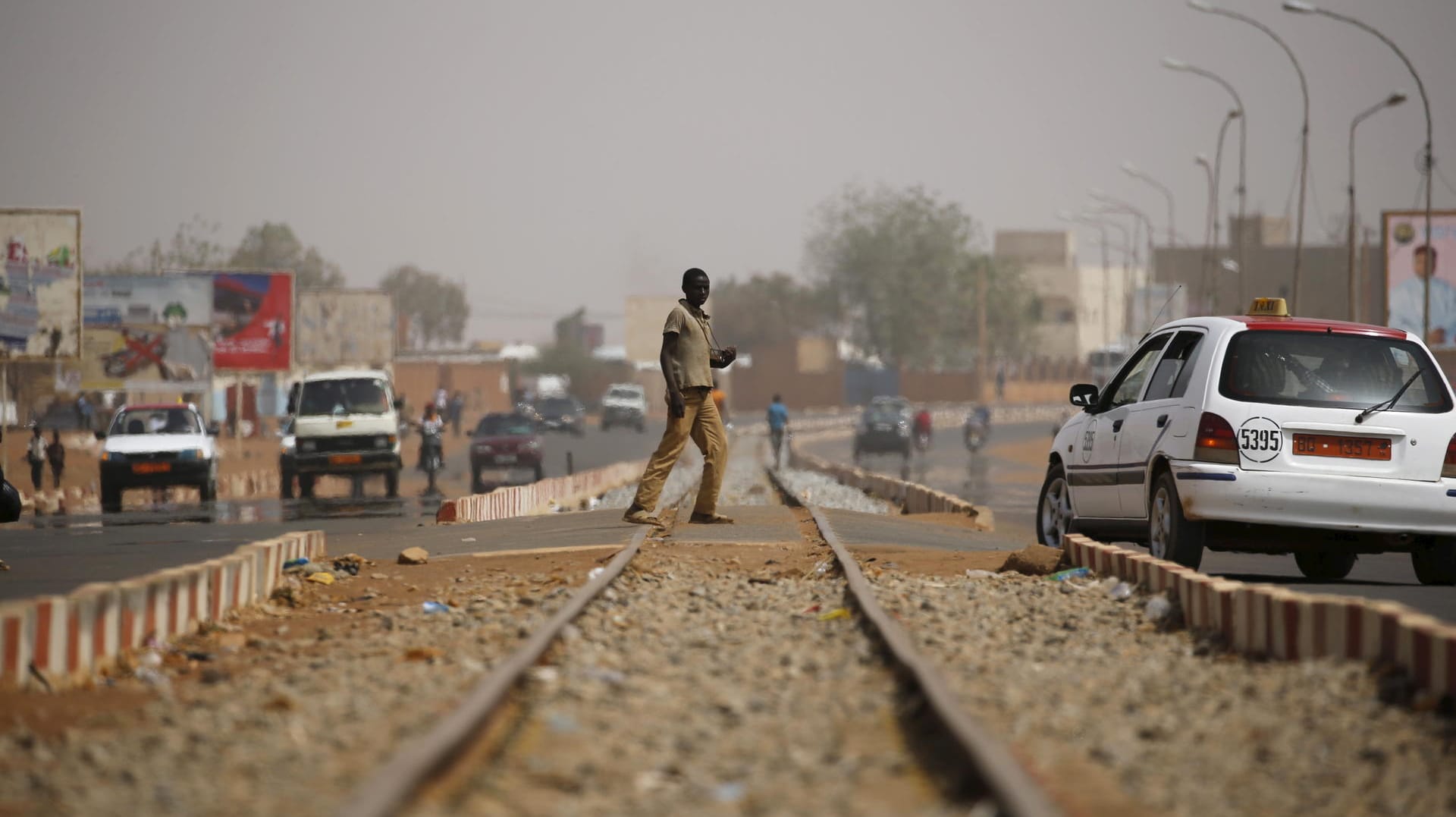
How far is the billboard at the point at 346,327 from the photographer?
7981cm

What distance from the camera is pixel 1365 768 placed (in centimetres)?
577

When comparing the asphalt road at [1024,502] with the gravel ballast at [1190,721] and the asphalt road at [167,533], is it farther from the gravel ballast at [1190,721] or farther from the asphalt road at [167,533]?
the asphalt road at [167,533]

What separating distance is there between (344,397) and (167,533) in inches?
437

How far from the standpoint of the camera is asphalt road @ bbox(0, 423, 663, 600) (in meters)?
13.3

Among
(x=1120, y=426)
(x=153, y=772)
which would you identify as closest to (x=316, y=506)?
(x=1120, y=426)

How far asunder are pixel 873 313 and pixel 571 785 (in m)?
132

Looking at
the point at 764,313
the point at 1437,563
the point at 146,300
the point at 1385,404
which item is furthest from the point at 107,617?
the point at 764,313

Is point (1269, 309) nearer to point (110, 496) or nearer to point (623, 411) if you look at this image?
point (110, 496)

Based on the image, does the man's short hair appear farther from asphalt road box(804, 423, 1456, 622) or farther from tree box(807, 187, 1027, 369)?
tree box(807, 187, 1027, 369)

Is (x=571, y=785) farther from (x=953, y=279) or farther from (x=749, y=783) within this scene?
(x=953, y=279)

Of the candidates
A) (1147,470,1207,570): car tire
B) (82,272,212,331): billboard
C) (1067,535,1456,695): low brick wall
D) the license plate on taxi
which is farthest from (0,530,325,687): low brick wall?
(82,272,212,331): billboard

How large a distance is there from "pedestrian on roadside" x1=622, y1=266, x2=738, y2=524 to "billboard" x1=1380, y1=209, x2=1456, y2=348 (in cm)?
3455

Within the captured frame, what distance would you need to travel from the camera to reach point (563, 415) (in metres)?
74.2

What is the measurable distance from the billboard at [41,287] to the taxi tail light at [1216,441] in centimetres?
3296
